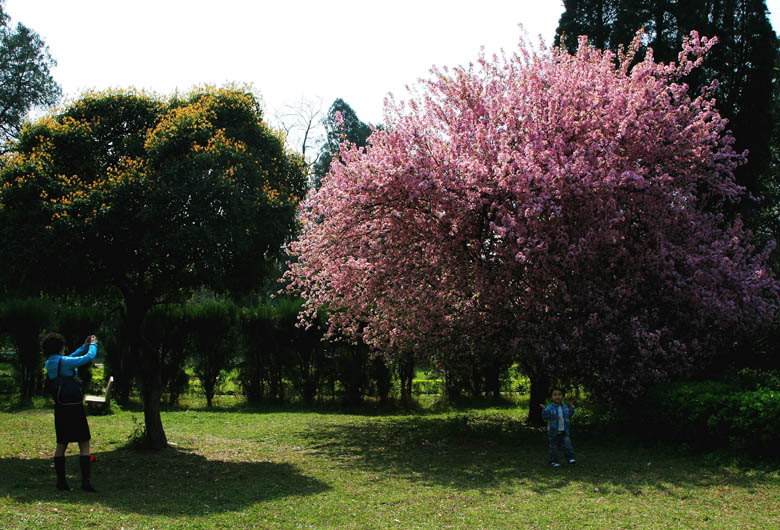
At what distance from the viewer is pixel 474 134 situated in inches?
426

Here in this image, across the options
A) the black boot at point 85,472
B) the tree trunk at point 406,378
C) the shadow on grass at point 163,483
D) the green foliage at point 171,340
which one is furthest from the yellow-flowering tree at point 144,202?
the tree trunk at point 406,378

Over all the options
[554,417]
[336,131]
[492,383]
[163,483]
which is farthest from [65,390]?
[336,131]

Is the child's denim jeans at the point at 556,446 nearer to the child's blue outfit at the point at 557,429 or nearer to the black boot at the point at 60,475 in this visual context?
the child's blue outfit at the point at 557,429

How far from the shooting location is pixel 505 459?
903 cm

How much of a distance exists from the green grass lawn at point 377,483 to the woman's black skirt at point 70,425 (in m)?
0.56

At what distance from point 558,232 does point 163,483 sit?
6.77 meters

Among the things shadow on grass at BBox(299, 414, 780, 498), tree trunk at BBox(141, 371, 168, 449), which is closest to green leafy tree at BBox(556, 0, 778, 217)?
shadow on grass at BBox(299, 414, 780, 498)

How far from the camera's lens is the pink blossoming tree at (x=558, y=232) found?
33.0 feet

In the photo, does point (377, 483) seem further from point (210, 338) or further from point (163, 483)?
point (210, 338)

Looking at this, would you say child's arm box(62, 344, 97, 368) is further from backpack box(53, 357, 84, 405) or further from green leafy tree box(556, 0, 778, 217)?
green leafy tree box(556, 0, 778, 217)

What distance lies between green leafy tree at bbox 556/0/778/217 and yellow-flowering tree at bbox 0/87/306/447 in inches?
418

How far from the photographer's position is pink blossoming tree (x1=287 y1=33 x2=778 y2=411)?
10.1 metres

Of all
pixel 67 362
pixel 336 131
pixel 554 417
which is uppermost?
pixel 336 131

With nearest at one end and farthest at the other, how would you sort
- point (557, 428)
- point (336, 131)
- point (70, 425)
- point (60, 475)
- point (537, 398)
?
point (60, 475), point (70, 425), point (557, 428), point (537, 398), point (336, 131)
